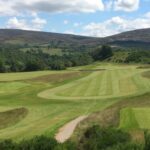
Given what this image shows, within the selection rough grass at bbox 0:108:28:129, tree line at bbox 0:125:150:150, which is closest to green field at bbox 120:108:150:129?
tree line at bbox 0:125:150:150

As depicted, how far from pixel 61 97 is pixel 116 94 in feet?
28.6

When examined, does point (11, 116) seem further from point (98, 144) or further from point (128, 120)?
point (98, 144)

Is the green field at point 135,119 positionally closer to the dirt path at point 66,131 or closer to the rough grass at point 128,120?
the rough grass at point 128,120

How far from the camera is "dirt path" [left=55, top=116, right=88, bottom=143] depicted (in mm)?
31362

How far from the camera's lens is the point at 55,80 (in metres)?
90.3

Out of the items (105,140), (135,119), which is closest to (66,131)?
(135,119)

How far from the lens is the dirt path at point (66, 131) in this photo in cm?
3136

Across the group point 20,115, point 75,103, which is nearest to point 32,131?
point 20,115

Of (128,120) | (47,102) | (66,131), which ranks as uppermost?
(128,120)

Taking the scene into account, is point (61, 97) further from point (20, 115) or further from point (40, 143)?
point (40, 143)

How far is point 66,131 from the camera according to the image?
3425 cm

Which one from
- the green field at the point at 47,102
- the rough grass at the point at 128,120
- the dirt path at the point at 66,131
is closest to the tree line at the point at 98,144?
the dirt path at the point at 66,131

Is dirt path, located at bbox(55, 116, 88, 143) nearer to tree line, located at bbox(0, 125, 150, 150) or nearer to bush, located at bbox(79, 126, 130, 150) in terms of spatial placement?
bush, located at bbox(79, 126, 130, 150)

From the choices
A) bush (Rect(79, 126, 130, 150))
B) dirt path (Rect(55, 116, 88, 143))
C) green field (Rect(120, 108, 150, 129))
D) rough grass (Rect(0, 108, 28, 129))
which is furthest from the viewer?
rough grass (Rect(0, 108, 28, 129))
